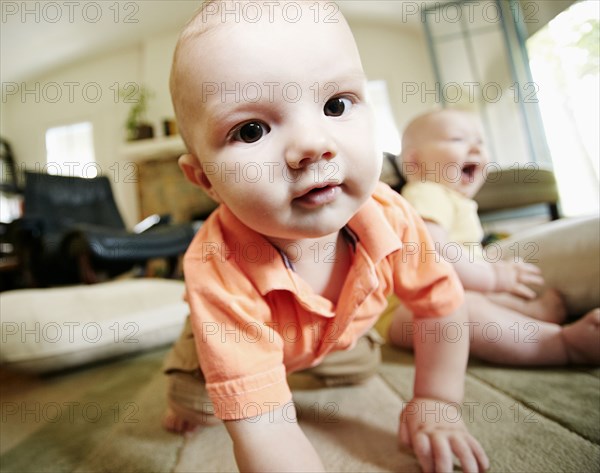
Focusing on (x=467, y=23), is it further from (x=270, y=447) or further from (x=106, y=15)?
(x=270, y=447)

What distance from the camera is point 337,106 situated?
1.25ft

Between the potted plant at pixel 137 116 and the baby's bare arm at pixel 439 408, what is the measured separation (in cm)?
426

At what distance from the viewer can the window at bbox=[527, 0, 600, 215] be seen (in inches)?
30.7

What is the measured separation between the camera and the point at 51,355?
0.81 m

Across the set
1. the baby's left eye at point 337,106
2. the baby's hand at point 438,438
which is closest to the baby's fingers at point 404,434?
the baby's hand at point 438,438

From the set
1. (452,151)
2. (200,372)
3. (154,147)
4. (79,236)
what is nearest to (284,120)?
(200,372)

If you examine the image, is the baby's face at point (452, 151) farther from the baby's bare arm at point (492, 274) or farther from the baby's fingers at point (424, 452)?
the baby's fingers at point (424, 452)

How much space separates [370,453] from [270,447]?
14cm

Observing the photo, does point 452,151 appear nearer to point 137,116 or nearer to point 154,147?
point 154,147

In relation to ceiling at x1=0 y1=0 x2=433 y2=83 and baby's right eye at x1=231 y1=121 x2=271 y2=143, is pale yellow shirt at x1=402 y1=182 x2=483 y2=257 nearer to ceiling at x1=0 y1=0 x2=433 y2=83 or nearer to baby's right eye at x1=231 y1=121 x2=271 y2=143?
baby's right eye at x1=231 y1=121 x2=271 y2=143

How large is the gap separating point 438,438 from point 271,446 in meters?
0.18

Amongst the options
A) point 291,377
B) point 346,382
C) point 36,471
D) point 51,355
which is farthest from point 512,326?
point 51,355

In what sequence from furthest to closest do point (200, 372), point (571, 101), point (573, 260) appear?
point (571, 101), point (573, 260), point (200, 372)

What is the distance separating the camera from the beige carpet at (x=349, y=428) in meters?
0.42
